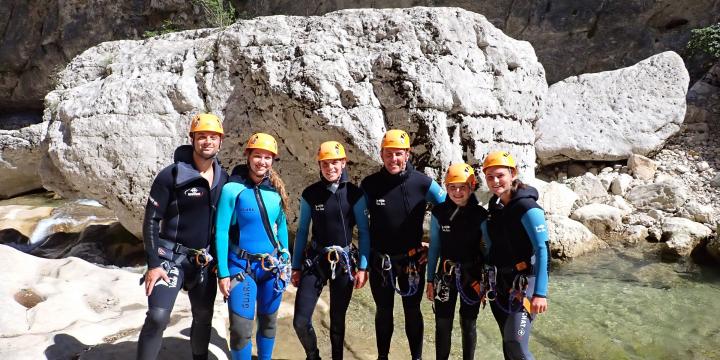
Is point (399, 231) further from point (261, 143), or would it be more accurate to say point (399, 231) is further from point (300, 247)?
point (261, 143)

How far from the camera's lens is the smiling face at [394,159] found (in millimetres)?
3932

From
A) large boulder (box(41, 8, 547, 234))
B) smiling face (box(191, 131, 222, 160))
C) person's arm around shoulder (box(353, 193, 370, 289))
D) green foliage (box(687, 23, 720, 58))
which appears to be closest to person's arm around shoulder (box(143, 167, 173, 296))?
smiling face (box(191, 131, 222, 160))

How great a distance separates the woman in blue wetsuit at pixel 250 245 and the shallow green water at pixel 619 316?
1964mm

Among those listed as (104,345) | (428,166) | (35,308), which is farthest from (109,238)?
(428,166)

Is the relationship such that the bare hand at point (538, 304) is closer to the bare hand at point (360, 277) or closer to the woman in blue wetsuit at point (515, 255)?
the woman in blue wetsuit at point (515, 255)

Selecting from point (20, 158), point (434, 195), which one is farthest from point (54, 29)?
point (434, 195)

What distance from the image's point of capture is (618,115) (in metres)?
12.0

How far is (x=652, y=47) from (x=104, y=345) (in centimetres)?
1955

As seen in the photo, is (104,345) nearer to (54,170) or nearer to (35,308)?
(35,308)

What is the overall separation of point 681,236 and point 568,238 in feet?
7.26

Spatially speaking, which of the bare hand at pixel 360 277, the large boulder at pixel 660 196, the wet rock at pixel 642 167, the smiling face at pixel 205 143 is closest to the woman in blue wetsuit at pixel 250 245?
the smiling face at pixel 205 143

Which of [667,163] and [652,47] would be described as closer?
[667,163]

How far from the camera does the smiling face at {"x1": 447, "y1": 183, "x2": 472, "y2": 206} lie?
3.66 meters

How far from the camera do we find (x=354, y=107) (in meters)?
6.46
